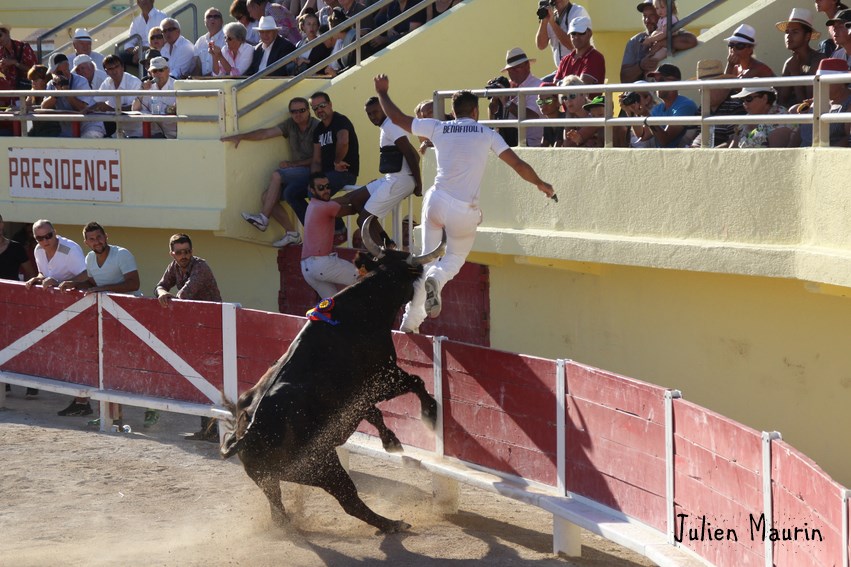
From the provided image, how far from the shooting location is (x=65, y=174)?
14250mm

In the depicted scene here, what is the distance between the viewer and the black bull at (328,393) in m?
8.16

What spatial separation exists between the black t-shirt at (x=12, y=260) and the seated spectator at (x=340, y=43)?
11.7 feet

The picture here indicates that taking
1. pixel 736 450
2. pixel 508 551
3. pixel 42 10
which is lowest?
pixel 508 551

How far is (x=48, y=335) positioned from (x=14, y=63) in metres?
5.05

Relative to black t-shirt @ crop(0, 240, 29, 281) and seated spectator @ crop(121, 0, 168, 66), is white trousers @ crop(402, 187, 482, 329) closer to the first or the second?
black t-shirt @ crop(0, 240, 29, 281)

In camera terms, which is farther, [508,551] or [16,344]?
[16,344]

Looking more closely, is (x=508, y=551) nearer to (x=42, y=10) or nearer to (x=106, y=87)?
(x=106, y=87)

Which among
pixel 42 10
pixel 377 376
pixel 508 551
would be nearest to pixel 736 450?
pixel 508 551

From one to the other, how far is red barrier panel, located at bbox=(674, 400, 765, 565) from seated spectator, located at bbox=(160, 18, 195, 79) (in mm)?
9151

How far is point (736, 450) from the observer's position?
6.42m

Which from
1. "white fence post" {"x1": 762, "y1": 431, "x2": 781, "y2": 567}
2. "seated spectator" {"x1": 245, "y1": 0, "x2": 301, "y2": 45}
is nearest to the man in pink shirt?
"seated spectator" {"x1": 245, "y1": 0, "x2": 301, "y2": 45}

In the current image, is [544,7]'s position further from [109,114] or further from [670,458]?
[670,458]

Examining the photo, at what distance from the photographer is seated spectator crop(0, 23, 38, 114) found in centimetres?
1579

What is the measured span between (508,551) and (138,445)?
401 centimetres
